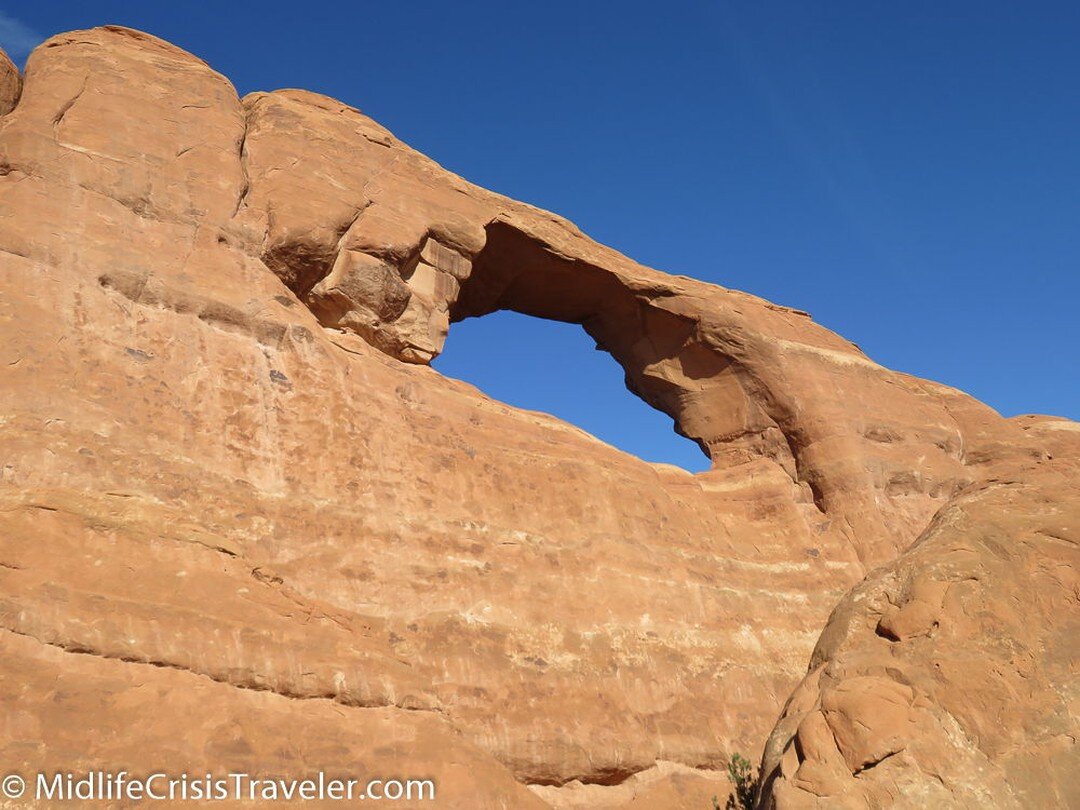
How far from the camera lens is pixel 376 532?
11.6m

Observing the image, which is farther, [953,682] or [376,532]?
[376,532]

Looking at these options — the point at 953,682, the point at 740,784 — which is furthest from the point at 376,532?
the point at 953,682

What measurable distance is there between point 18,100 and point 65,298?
3836 millimetres

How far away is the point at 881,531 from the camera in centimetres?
1720

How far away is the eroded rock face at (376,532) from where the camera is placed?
8.54 metres

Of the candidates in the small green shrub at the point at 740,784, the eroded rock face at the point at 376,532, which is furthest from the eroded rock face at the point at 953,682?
the small green shrub at the point at 740,784

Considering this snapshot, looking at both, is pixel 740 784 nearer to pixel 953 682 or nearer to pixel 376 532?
pixel 953 682

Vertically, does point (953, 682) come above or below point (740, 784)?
above

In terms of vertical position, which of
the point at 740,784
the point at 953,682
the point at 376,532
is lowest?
the point at 740,784

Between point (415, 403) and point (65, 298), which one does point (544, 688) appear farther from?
point (65, 298)

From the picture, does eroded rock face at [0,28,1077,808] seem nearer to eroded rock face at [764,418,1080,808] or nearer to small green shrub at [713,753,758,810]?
eroded rock face at [764,418,1080,808]

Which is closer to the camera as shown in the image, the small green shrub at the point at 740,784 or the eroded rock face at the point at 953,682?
the eroded rock face at the point at 953,682

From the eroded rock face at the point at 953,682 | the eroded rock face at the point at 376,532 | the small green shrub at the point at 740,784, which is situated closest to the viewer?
the eroded rock face at the point at 953,682

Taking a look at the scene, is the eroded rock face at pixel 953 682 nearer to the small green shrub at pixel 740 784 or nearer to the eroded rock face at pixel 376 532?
the eroded rock face at pixel 376 532
